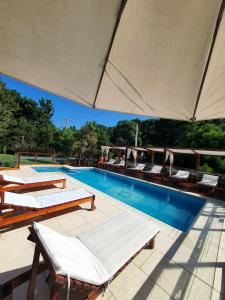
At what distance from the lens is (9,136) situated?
60.7 feet

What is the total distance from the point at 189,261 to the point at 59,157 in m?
12.6

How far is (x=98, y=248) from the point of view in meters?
2.21

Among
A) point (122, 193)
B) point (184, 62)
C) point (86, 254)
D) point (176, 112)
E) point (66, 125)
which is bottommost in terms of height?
point (122, 193)

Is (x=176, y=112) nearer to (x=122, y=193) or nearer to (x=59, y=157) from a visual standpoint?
(x=122, y=193)

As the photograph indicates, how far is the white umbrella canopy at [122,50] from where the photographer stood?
1.14 meters

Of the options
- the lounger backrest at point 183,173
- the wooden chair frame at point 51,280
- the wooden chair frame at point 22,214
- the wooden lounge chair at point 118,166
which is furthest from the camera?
the wooden lounge chair at point 118,166

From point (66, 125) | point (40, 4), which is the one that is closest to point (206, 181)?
point (40, 4)

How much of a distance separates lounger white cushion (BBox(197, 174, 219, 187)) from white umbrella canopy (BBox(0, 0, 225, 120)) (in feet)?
25.4

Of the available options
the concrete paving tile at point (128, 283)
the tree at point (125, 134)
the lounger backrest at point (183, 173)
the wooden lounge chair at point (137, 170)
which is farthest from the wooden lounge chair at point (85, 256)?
the tree at point (125, 134)

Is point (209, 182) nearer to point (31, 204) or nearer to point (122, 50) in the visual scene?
point (31, 204)

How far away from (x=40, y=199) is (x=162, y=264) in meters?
2.87

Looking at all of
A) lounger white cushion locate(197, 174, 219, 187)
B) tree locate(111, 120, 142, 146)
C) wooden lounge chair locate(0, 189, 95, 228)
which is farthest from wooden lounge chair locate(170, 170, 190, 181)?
tree locate(111, 120, 142, 146)

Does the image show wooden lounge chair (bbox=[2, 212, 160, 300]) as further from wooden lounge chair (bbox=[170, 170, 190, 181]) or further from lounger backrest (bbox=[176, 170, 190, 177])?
lounger backrest (bbox=[176, 170, 190, 177])

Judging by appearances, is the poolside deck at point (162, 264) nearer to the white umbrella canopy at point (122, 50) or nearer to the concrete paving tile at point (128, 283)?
the concrete paving tile at point (128, 283)
